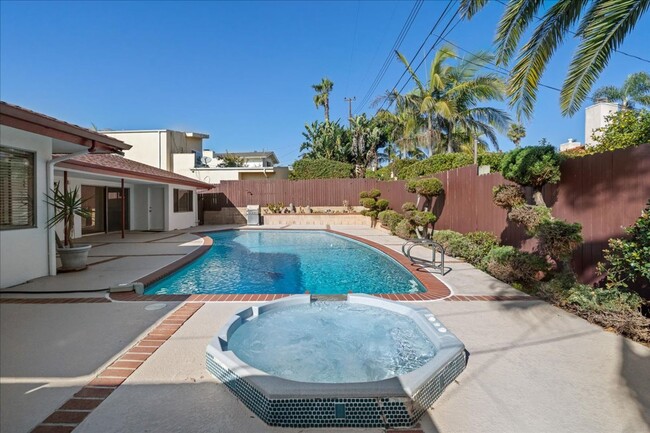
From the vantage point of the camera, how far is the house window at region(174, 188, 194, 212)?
16328 millimetres

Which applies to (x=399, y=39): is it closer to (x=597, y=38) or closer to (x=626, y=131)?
(x=626, y=131)

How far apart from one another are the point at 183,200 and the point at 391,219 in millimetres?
10642

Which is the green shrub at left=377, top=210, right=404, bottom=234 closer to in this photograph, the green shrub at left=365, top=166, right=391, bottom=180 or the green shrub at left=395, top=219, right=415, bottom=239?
the green shrub at left=395, top=219, right=415, bottom=239

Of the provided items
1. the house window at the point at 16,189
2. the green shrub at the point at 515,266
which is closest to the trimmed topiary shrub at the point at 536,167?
the green shrub at the point at 515,266

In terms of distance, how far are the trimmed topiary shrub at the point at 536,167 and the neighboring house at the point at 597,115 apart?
1786 centimetres

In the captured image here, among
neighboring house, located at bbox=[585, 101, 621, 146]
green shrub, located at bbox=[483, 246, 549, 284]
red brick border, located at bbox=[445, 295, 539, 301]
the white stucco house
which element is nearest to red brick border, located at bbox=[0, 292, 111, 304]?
red brick border, located at bbox=[445, 295, 539, 301]

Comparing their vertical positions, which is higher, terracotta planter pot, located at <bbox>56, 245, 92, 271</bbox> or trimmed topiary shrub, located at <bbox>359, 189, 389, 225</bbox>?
trimmed topiary shrub, located at <bbox>359, 189, 389, 225</bbox>

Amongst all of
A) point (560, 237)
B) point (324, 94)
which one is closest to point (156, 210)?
point (560, 237)

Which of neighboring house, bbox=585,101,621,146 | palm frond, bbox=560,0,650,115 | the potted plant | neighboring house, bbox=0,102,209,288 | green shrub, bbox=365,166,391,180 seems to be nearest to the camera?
palm frond, bbox=560,0,650,115

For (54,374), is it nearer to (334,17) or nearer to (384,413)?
(384,413)

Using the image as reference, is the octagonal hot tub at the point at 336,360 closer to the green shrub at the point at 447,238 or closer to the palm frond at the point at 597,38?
the palm frond at the point at 597,38

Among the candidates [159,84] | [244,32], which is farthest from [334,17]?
[159,84]

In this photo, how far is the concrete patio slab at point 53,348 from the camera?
2422 mm

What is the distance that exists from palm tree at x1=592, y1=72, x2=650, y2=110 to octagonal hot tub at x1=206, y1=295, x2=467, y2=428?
24.5m
